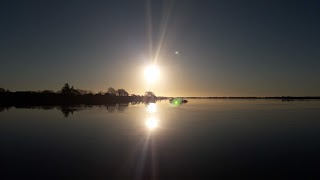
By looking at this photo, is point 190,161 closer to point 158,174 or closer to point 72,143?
point 158,174

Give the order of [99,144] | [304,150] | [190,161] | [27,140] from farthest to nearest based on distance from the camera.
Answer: [27,140], [99,144], [304,150], [190,161]

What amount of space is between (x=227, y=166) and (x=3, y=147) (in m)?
21.4

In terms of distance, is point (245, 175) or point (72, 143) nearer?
point (245, 175)

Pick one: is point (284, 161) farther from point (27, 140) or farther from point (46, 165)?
point (27, 140)

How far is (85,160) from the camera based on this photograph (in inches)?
955

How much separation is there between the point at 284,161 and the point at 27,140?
88.0ft

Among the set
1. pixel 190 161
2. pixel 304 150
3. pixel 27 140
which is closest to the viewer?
pixel 190 161

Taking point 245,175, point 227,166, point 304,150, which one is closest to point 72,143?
point 227,166

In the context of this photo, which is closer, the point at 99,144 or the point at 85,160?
the point at 85,160

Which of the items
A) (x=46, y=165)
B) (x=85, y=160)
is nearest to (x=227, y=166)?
(x=85, y=160)

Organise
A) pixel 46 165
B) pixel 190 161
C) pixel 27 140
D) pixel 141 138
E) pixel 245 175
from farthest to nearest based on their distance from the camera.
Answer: pixel 141 138 < pixel 27 140 < pixel 190 161 < pixel 46 165 < pixel 245 175

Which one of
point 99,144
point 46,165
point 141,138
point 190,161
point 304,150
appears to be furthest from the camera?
point 141,138

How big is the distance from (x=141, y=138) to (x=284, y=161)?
18430mm

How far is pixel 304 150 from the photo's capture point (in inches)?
1153
